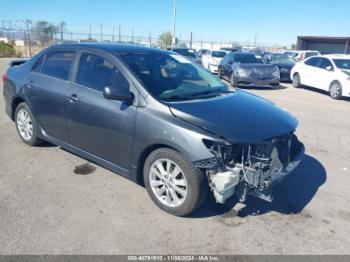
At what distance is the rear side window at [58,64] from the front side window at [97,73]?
10.4 inches

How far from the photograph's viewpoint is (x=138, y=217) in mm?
3477

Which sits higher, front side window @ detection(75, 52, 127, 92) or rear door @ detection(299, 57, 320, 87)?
front side window @ detection(75, 52, 127, 92)

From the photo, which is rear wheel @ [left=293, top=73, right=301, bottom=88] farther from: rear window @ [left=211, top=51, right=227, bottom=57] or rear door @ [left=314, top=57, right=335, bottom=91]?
rear window @ [left=211, top=51, right=227, bottom=57]

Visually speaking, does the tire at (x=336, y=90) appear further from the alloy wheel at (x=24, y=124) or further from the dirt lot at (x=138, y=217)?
the alloy wheel at (x=24, y=124)

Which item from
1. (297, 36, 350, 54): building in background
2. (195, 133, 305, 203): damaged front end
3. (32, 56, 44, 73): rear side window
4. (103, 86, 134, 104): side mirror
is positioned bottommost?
(195, 133, 305, 203): damaged front end

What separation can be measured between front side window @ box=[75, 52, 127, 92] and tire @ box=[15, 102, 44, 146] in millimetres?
1390

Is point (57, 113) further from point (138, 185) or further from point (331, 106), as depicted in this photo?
point (331, 106)

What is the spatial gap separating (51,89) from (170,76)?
1.72m

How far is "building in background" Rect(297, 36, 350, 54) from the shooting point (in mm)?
38781

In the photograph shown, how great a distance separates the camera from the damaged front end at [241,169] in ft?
10.4

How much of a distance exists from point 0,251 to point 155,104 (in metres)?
1.99

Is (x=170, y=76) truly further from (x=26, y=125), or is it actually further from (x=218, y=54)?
(x=218, y=54)

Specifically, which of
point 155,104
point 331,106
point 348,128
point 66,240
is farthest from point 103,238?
point 331,106

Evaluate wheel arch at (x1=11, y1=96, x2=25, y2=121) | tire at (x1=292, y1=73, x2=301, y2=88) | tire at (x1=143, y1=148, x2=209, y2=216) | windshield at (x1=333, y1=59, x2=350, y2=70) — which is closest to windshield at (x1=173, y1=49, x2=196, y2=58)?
tire at (x1=292, y1=73, x2=301, y2=88)
